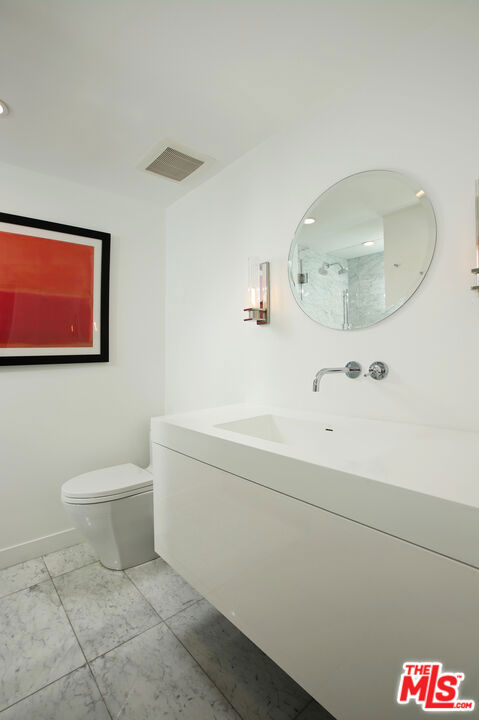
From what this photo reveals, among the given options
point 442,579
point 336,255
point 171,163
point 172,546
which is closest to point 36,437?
point 172,546

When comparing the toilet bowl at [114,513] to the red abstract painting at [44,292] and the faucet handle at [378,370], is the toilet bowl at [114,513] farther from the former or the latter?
the faucet handle at [378,370]

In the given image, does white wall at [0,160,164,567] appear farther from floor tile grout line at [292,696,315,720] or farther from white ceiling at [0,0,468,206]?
floor tile grout line at [292,696,315,720]

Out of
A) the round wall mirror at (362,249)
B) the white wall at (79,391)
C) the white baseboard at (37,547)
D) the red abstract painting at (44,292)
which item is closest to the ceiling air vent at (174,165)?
the white wall at (79,391)

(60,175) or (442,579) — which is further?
(60,175)

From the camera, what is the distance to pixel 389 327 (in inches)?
50.0

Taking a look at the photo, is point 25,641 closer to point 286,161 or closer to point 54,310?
point 54,310

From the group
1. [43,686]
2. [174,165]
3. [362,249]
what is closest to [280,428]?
[362,249]

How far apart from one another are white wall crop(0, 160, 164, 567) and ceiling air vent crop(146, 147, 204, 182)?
47cm

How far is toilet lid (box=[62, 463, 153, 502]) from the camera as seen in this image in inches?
67.0

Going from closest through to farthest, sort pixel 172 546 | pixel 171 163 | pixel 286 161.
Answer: pixel 172 546 → pixel 286 161 → pixel 171 163

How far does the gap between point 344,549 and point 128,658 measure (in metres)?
1.11

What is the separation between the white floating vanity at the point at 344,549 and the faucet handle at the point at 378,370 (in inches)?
6.8

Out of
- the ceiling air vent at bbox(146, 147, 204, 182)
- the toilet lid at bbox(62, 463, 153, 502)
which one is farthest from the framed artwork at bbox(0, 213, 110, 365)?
the toilet lid at bbox(62, 463, 153, 502)

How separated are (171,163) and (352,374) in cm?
151
